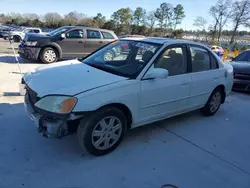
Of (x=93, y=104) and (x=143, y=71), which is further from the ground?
(x=143, y=71)

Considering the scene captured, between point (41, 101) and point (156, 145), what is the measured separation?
181cm

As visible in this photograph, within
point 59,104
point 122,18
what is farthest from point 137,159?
point 122,18

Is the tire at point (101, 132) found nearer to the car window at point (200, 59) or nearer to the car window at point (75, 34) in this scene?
the car window at point (200, 59)

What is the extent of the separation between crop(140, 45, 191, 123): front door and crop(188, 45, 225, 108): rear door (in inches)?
7.4

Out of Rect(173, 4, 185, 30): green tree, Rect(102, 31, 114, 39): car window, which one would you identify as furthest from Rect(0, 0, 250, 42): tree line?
Rect(102, 31, 114, 39): car window

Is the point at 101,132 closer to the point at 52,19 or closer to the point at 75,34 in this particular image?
the point at 75,34

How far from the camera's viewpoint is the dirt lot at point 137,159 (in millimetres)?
2631

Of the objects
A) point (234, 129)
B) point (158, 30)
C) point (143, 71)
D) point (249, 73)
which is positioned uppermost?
point (158, 30)

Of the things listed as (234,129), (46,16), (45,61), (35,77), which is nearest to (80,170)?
(35,77)

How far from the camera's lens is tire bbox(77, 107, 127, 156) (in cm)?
280

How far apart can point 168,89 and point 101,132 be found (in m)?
1.29

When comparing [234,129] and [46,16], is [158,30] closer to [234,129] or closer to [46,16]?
[46,16]

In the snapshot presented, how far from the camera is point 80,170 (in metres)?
2.76

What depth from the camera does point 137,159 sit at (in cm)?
308
